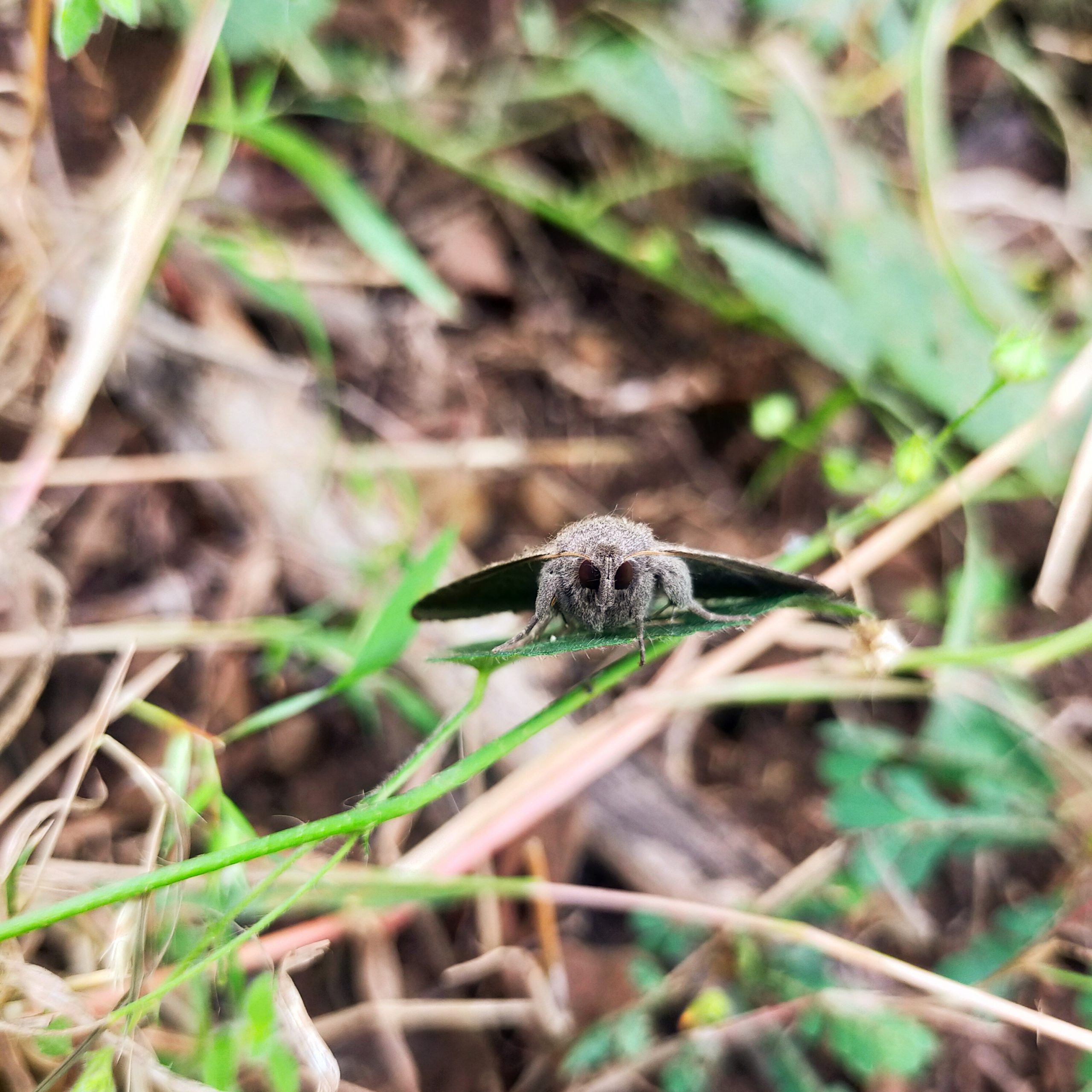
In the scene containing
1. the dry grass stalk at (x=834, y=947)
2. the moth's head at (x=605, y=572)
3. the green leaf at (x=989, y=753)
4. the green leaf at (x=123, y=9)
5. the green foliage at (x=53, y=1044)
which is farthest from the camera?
the green leaf at (x=989, y=753)

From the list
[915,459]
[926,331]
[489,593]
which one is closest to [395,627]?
[489,593]

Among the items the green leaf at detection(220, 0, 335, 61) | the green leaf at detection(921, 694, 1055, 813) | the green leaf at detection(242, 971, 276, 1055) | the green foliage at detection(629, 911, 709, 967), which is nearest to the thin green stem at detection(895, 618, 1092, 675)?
the green leaf at detection(921, 694, 1055, 813)

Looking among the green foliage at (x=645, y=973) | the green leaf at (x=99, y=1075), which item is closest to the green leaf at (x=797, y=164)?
the green foliage at (x=645, y=973)

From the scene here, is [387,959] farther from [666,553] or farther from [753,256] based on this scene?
[753,256]

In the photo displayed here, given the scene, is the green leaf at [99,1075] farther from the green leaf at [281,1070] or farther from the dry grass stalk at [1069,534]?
the dry grass stalk at [1069,534]

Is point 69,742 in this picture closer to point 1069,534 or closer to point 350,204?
point 350,204

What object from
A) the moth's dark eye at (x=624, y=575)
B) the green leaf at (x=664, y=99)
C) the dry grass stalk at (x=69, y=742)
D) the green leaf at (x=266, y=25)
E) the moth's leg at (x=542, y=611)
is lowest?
the dry grass stalk at (x=69, y=742)
